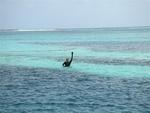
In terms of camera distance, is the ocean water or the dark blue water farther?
the ocean water

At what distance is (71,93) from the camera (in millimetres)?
20922

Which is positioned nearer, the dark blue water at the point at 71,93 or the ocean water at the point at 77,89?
the dark blue water at the point at 71,93

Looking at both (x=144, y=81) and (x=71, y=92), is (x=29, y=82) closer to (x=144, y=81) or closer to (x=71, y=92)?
(x=71, y=92)

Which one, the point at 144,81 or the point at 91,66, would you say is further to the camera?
the point at 91,66

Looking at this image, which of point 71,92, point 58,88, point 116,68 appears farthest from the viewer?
point 116,68

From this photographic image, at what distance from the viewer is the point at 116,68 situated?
98.2 ft

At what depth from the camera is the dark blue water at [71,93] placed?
693 inches

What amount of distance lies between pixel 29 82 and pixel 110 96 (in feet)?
23.3

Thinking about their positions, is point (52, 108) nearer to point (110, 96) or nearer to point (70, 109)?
point (70, 109)

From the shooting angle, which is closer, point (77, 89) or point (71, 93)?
point (71, 93)

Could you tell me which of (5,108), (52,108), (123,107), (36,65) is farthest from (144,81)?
(36,65)

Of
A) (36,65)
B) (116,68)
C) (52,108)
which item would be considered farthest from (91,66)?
(52,108)

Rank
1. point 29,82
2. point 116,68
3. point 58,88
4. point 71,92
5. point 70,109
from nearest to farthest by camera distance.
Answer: point 70,109
point 71,92
point 58,88
point 29,82
point 116,68

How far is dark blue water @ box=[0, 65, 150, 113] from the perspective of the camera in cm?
1759
